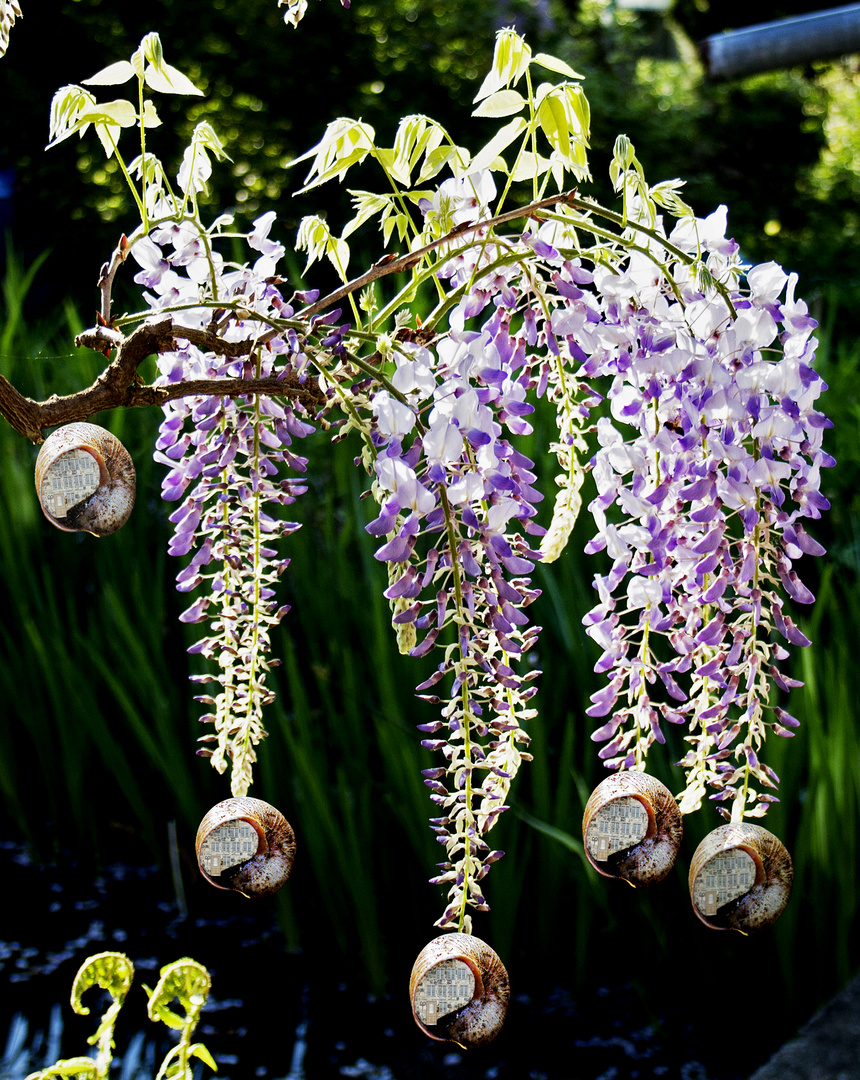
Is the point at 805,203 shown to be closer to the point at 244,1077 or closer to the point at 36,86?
the point at 36,86

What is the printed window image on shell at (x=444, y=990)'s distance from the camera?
0.59 m

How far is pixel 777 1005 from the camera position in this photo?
151 cm

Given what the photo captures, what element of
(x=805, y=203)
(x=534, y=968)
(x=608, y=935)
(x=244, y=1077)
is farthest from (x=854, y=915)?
(x=805, y=203)

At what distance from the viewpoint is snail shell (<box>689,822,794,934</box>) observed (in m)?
0.65

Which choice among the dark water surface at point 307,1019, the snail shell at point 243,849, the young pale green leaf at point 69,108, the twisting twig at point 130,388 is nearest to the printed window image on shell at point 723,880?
the snail shell at point 243,849

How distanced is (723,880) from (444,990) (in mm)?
188

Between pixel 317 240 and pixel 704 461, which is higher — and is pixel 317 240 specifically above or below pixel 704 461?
above

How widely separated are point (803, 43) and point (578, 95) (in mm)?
903

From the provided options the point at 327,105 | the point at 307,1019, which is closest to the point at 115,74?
the point at 307,1019

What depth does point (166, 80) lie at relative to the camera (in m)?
0.62

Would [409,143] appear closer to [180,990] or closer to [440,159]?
[440,159]

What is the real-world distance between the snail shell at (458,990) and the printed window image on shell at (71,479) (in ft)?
1.03

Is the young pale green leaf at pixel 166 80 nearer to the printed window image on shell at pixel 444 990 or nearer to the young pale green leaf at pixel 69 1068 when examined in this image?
the printed window image on shell at pixel 444 990

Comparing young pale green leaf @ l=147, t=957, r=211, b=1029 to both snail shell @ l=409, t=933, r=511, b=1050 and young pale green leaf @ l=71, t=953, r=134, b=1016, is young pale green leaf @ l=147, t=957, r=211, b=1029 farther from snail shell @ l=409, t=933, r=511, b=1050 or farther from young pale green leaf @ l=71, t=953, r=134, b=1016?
snail shell @ l=409, t=933, r=511, b=1050
